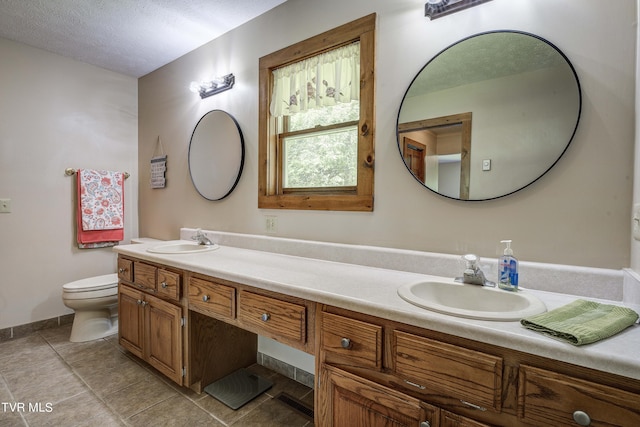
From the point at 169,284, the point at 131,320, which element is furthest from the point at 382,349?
the point at 131,320

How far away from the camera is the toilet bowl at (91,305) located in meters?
2.38

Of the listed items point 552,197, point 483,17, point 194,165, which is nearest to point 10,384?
point 194,165

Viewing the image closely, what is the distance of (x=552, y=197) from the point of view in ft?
3.96

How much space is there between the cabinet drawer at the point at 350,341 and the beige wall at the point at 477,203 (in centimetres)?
61

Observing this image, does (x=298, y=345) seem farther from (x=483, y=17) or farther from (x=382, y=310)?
(x=483, y=17)

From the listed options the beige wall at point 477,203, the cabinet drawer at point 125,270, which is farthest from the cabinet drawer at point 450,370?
the cabinet drawer at point 125,270

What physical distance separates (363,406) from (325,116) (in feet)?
5.15

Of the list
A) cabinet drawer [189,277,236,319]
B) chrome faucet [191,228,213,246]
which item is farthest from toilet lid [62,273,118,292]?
cabinet drawer [189,277,236,319]

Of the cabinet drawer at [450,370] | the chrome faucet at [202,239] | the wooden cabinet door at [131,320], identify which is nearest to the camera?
the cabinet drawer at [450,370]

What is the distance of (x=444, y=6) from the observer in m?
1.40

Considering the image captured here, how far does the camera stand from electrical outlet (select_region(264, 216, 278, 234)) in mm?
2078

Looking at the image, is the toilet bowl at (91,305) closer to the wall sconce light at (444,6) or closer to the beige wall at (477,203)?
the beige wall at (477,203)

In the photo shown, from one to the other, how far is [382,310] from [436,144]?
0.84 m

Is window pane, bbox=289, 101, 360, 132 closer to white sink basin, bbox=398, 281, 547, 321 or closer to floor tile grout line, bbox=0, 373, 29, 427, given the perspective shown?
white sink basin, bbox=398, 281, 547, 321
